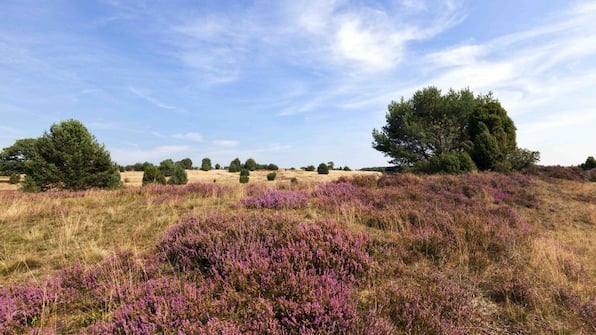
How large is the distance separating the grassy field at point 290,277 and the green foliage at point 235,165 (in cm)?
4116

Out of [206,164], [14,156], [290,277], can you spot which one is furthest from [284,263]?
[14,156]

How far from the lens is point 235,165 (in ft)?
163

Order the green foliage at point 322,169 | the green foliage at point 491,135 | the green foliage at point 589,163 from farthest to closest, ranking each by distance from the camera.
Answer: the green foliage at point 322,169 < the green foliage at point 589,163 < the green foliage at point 491,135

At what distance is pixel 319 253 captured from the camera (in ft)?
12.3

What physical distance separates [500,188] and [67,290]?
16.1 metres

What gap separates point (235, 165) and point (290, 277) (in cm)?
4781

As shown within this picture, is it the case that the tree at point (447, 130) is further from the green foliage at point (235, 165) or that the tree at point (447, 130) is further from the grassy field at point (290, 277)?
the green foliage at point (235, 165)

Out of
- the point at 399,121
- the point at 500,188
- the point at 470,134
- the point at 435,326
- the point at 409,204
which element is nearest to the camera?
the point at 435,326

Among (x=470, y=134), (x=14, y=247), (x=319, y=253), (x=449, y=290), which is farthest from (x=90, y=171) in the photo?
(x=470, y=134)

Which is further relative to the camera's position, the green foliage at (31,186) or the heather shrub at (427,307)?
the green foliage at (31,186)

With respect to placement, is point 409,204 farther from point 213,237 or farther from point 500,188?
point 500,188

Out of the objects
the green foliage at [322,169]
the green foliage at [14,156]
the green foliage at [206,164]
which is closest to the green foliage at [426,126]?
the green foliage at [322,169]

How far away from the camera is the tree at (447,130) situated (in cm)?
2316

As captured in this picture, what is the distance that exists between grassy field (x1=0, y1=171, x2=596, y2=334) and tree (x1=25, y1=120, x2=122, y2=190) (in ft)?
46.8
